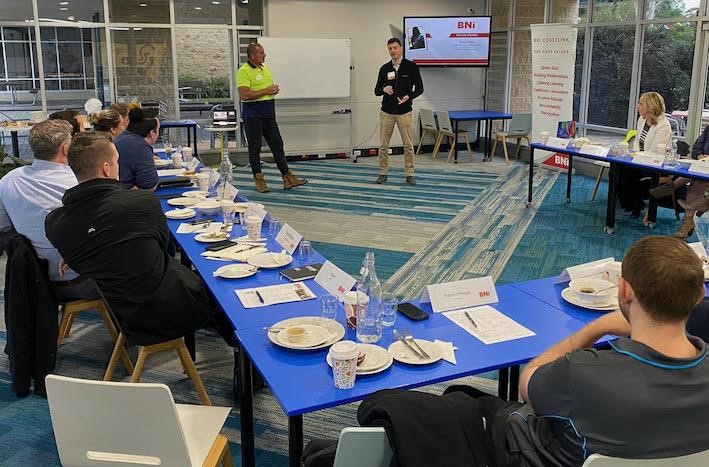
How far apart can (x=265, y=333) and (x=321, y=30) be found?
8.54 m

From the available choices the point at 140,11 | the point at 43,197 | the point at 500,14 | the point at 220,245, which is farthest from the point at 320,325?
the point at 500,14

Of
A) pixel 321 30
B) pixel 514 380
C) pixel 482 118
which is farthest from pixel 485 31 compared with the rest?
pixel 514 380

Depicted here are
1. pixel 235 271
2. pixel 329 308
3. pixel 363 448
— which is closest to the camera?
pixel 363 448

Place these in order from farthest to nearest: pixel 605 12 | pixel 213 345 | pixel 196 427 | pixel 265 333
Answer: pixel 605 12 → pixel 213 345 → pixel 265 333 → pixel 196 427

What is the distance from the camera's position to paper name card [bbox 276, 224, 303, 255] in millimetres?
3072

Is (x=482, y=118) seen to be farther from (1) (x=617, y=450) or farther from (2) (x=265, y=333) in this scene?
(1) (x=617, y=450)

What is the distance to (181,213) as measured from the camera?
12.8ft

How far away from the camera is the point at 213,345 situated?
12.4ft

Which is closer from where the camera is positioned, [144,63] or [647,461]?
[647,461]

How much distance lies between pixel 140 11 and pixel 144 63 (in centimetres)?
69

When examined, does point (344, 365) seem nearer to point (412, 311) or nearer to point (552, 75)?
point (412, 311)

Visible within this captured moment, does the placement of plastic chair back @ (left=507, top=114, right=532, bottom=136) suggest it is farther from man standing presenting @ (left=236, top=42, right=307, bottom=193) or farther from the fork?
the fork

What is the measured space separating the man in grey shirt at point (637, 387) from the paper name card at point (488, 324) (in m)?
0.62

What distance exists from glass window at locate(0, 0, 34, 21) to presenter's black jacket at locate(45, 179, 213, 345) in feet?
23.6
